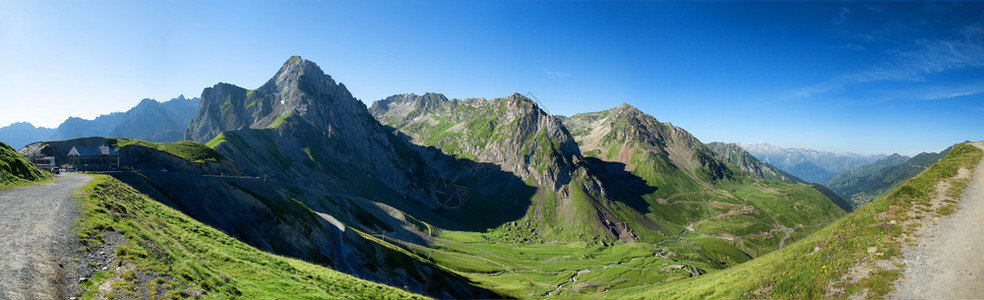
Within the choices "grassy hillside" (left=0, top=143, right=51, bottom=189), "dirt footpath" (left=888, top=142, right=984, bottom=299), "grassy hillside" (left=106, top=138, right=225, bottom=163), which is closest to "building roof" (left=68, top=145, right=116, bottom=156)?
"grassy hillside" (left=106, top=138, right=225, bottom=163)

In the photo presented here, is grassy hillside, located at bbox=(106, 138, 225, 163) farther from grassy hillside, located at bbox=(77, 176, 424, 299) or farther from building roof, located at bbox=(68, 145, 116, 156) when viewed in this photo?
grassy hillside, located at bbox=(77, 176, 424, 299)

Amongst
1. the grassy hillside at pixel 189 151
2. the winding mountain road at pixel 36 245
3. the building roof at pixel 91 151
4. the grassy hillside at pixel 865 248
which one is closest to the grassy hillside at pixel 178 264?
the winding mountain road at pixel 36 245

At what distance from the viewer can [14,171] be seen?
38.1m

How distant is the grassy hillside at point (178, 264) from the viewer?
69.2 feet

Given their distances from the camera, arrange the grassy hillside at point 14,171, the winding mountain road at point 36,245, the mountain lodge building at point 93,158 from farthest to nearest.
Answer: the mountain lodge building at point 93,158
the grassy hillside at point 14,171
the winding mountain road at point 36,245

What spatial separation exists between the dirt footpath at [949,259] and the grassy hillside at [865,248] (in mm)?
864

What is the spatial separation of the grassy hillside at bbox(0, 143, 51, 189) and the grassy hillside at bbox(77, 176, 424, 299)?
19.1 ft

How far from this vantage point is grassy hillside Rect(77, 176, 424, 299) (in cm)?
2108

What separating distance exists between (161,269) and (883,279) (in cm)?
5548

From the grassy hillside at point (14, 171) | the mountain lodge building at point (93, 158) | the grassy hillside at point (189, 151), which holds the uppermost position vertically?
the grassy hillside at point (189, 151)

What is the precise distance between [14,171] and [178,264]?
33.9 meters

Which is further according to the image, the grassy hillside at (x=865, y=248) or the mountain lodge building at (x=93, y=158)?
the mountain lodge building at (x=93, y=158)

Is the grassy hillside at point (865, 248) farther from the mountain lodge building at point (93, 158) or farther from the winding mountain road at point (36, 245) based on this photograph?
the mountain lodge building at point (93, 158)

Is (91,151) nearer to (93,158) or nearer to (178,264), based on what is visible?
(93,158)
